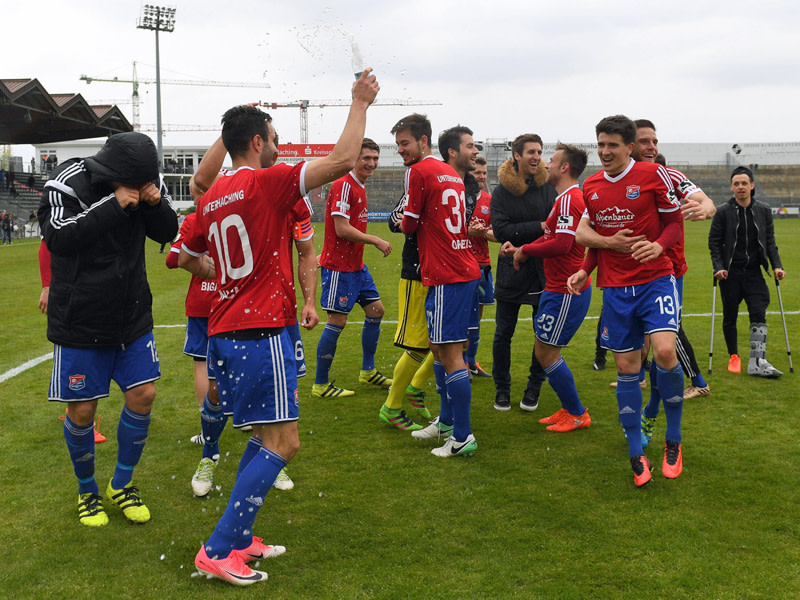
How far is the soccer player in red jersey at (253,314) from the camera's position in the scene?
345cm

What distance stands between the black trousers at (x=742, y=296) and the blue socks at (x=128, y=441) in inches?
260

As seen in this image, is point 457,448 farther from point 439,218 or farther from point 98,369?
point 98,369

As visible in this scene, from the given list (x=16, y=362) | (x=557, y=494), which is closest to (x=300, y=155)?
(x=16, y=362)

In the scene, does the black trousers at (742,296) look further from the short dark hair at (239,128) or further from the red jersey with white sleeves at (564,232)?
the short dark hair at (239,128)

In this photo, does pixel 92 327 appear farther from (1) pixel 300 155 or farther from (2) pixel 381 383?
(1) pixel 300 155

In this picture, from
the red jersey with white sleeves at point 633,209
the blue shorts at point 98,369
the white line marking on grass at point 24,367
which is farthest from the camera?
the white line marking on grass at point 24,367

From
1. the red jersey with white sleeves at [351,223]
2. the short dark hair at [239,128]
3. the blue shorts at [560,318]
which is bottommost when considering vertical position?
the blue shorts at [560,318]

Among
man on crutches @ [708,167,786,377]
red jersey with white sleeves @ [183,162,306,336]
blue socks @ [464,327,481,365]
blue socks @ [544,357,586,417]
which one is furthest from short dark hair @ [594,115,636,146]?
man on crutches @ [708,167,786,377]

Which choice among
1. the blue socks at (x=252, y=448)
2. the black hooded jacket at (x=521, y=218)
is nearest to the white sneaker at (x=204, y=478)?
the blue socks at (x=252, y=448)

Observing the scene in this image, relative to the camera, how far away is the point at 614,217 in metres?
4.87

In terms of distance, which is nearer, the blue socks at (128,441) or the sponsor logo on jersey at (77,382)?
the sponsor logo on jersey at (77,382)

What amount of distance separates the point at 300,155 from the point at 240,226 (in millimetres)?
78644

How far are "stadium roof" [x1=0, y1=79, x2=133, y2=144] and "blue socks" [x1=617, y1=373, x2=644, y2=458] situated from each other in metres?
25.4

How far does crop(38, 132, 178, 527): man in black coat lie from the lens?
390 centimetres
